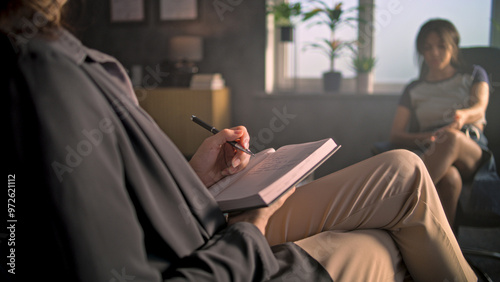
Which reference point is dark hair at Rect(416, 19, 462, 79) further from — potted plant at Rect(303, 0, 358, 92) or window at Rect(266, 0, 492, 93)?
potted plant at Rect(303, 0, 358, 92)

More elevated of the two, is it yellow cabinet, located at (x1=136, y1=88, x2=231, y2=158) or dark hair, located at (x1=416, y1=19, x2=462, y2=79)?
dark hair, located at (x1=416, y1=19, x2=462, y2=79)

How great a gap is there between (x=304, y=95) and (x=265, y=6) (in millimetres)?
740

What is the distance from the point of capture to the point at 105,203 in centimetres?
45

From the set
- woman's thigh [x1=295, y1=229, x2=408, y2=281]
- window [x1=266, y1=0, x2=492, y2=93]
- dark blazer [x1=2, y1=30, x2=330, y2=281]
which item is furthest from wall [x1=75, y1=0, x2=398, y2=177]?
dark blazer [x1=2, y1=30, x2=330, y2=281]

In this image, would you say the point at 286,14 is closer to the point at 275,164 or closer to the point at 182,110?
the point at 182,110

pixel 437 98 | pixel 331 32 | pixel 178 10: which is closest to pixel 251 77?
pixel 331 32

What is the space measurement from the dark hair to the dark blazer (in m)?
1.87

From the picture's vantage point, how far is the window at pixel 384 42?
2789mm

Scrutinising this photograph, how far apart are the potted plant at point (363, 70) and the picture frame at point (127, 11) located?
69.7 inches

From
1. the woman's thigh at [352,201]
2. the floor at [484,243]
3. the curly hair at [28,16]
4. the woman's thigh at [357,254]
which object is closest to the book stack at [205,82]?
the floor at [484,243]

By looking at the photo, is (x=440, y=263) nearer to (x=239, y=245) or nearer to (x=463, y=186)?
(x=239, y=245)

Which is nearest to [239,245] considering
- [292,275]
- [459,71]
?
[292,275]

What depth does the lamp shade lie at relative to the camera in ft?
9.65

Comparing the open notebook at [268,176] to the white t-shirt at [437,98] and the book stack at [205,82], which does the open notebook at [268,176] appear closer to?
the white t-shirt at [437,98]
